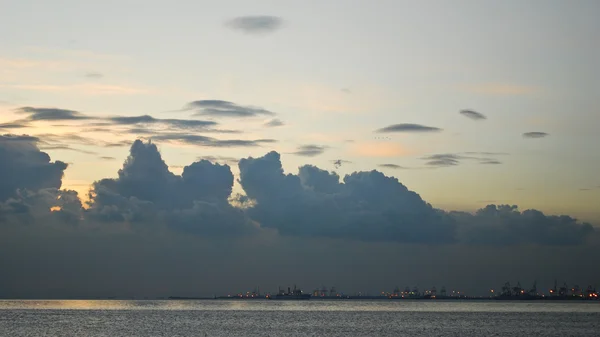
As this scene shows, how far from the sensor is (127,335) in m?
167

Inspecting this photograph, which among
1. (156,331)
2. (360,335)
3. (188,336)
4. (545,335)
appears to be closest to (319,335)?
(360,335)

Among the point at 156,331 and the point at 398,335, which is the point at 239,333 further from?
the point at 398,335

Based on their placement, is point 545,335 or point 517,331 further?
point 517,331

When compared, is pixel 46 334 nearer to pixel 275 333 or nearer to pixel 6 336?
pixel 6 336

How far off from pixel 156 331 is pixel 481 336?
247ft

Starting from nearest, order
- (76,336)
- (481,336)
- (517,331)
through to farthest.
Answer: (76,336) → (481,336) → (517,331)

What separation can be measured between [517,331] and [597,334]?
19.6 meters

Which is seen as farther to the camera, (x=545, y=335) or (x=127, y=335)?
(x=545, y=335)

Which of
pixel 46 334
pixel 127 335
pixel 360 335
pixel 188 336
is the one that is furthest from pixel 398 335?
pixel 46 334

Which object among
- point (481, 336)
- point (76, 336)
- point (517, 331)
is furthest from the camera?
point (517, 331)

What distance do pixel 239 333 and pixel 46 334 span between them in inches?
1660

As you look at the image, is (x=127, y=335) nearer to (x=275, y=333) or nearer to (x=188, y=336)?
(x=188, y=336)

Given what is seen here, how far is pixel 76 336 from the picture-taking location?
16088 cm

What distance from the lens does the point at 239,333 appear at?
6875 inches
